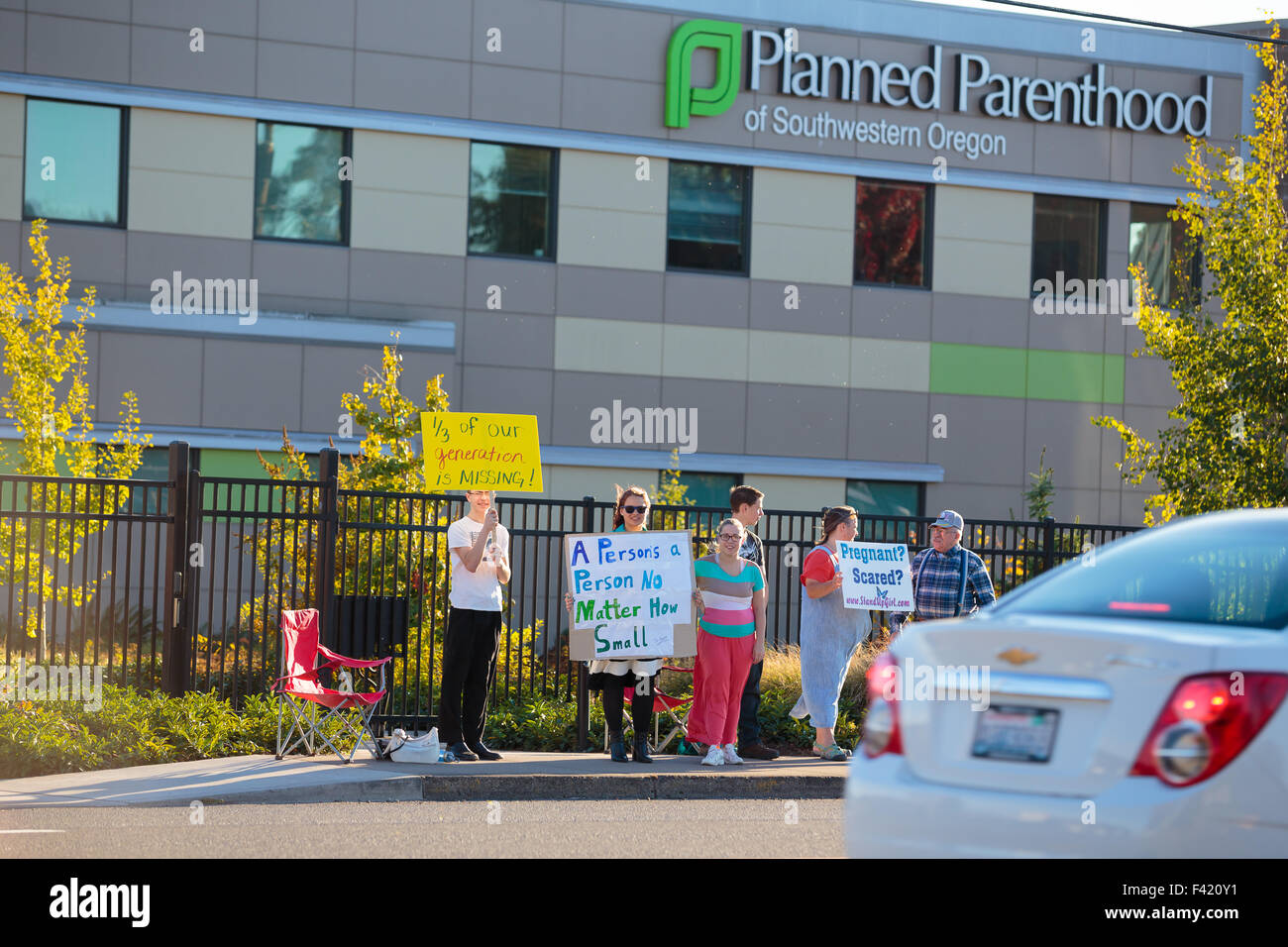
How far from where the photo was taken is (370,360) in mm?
20188

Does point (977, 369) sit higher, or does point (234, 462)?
point (977, 369)

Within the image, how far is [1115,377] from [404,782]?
1641 cm

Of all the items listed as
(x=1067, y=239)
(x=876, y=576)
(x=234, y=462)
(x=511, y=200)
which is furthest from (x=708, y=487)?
(x=876, y=576)

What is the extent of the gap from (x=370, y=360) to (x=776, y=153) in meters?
6.59

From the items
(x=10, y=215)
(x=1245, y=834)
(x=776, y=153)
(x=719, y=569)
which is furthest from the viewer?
(x=776, y=153)

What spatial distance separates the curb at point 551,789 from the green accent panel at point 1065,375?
1356cm

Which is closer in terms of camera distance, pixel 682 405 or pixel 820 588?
pixel 820 588

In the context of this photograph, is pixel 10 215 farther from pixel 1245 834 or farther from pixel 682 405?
pixel 1245 834

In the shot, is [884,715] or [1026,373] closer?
[884,715]

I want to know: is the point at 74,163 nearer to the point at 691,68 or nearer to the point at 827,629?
the point at 691,68

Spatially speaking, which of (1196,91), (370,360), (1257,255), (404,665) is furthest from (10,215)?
(1196,91)

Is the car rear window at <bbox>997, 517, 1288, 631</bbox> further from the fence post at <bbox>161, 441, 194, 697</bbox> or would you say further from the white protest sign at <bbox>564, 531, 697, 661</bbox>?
the fence post at <bbox>161, 441, 194, 697</bbox>

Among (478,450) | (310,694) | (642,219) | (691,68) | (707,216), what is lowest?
(310,694)

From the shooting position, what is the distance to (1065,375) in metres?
23.2
